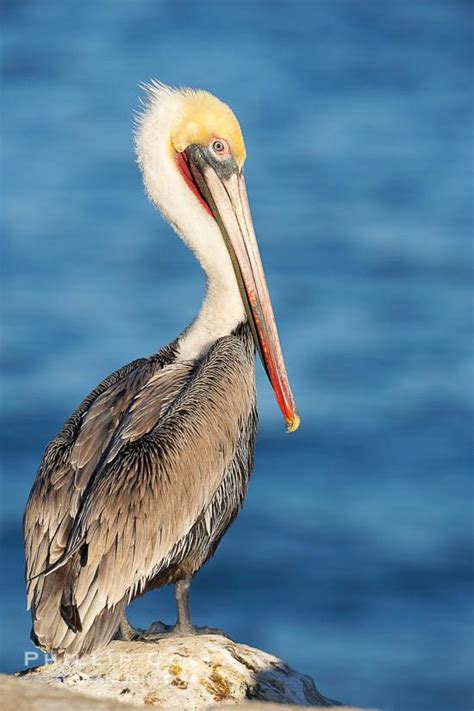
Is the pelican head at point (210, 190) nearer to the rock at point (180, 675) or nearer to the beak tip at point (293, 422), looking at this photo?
the beak tip at point (293, 422)

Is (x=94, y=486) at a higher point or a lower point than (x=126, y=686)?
higher

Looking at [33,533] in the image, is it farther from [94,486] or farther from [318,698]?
[318,698]

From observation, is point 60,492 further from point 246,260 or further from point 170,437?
point 246,260

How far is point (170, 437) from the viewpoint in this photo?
7.38 metres

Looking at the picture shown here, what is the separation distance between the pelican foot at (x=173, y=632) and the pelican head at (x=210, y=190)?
51.2 inches

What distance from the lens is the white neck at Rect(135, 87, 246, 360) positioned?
27.3 feet

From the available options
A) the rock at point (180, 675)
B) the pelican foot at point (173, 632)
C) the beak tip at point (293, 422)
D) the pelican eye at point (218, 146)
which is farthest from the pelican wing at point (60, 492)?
the pelican eye at point (218, 146)

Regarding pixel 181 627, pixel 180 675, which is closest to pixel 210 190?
pixel 181 627

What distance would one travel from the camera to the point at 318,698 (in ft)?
A: 24.1

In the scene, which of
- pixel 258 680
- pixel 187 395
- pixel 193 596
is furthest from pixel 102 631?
pixel 193 596

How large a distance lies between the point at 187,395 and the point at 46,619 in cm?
132

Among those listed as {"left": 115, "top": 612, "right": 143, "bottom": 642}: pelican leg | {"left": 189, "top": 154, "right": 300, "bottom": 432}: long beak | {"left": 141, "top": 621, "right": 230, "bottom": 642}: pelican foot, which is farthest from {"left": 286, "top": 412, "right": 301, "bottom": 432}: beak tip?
{"left": 115, "top": 612, "right": 143, "bottom": 642}: pelican leg

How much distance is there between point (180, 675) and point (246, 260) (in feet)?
7.90

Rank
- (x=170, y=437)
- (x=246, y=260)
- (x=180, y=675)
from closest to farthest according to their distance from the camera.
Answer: (x=180, y=675)
(x=170, y=437)
(x=246, y=260)
